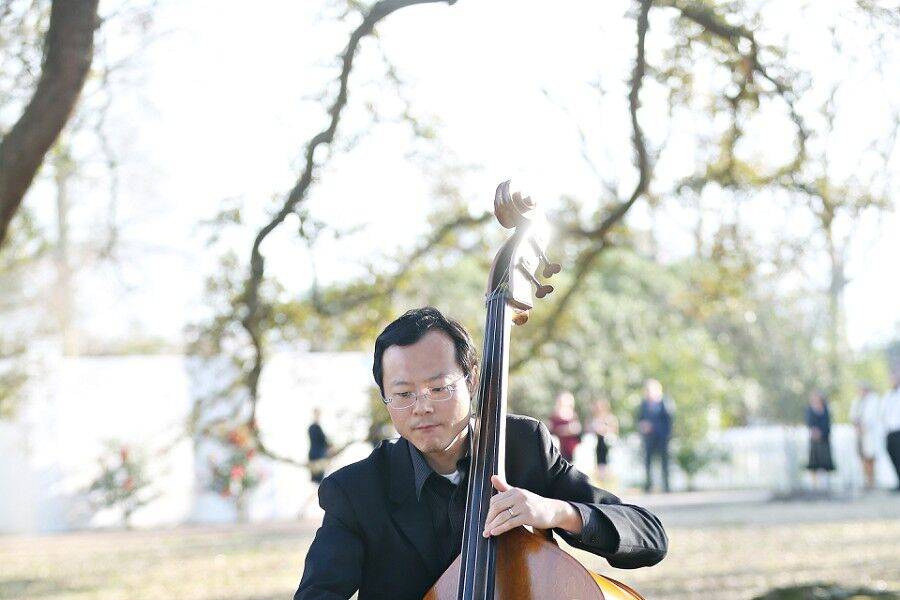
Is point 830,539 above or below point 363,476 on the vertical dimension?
below

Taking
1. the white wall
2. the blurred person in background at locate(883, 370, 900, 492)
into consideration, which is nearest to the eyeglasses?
the blurred person in background at locate(883, 370, 900, 492)

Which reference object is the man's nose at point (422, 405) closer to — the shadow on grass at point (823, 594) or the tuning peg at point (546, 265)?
the tuning peg at point (546, 265)

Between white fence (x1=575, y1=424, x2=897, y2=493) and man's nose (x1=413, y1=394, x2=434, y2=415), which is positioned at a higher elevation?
man's nose (x1=413, y1=394, x2=434, y2=415)

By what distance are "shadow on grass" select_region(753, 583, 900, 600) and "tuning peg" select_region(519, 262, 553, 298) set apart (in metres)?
3.27

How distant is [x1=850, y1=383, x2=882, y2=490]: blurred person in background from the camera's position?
17219 millimetres

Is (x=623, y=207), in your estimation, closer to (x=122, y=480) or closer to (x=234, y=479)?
(x=234, y=479)

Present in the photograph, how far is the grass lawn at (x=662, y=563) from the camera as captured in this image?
864 centimetres

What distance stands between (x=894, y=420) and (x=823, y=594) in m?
8.07

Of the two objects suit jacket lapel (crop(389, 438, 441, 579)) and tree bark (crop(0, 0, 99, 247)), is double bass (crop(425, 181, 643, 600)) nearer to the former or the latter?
suit jacket lapel (crop(389, 438, 441, 579))

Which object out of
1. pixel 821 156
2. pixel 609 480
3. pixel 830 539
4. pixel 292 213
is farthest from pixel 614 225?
pixel 609 480

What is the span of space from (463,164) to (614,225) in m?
1.16

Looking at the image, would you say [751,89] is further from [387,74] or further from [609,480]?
[609,480]

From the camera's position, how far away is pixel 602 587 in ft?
7.98

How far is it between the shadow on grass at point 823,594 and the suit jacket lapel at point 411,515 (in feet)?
11.3
